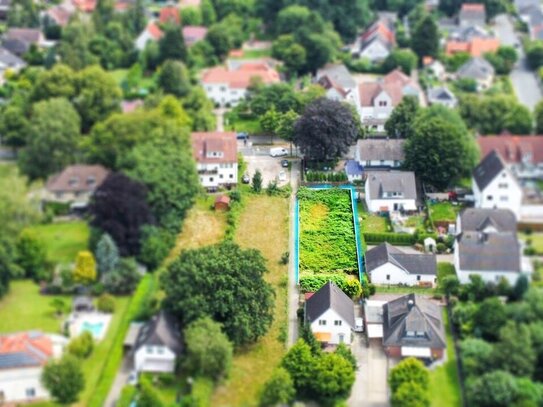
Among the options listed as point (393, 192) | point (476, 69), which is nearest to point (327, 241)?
point (393, 192)

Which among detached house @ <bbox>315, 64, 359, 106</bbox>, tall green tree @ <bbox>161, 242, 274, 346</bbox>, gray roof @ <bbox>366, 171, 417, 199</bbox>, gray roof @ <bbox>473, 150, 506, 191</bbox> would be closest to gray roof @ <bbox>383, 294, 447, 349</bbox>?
tall green tree @ <bbox>161, 242, 274, 346</bbox>

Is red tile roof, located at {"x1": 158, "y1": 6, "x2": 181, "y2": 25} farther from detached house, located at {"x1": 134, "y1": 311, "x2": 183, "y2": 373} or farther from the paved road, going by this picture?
detached house, located at {"x1": 134, "y1": 311, "x2": 183, "y2": 373}

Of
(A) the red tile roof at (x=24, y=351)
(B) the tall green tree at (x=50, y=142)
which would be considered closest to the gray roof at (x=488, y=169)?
(B) the tall green tree at (x=50, y=142)

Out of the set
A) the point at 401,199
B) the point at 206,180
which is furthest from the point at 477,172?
the point at 206,180

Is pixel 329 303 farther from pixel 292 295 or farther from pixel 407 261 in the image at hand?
pixel 407 261

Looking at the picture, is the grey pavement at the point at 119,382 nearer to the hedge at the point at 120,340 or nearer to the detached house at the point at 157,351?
the hedge at the point at 120,340

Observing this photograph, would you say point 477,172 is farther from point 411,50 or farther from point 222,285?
point 411,50
